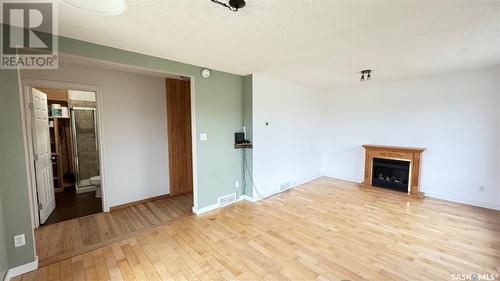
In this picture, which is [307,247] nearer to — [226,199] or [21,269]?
[226,199]

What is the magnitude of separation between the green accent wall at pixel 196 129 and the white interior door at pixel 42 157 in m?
1.15

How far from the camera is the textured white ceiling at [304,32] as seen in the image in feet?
5.35

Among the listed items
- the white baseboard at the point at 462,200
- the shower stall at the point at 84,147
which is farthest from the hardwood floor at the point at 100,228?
the white baseboard at the point at 462,200

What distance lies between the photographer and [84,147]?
4871 millimetres

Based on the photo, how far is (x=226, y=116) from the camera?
3.69 meters

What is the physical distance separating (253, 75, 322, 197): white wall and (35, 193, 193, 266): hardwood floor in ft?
5.26

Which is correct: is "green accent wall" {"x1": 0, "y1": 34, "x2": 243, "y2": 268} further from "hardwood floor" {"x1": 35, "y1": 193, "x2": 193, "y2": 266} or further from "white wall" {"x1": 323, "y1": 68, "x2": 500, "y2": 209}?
"white wall" {"x1": 323, "y1": 68, "x2": 500, "y2": 209}

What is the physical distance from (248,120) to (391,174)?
130 inches

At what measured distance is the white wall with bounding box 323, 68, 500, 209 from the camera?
3541 millimetres

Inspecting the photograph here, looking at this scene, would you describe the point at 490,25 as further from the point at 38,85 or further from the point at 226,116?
the point at 38,85

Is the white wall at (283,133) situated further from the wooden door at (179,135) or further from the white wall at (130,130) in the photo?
the white wall at (130,130)

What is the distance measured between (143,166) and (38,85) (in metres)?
1.83

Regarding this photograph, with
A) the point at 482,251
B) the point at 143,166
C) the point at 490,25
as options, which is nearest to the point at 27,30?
the point at 143,166

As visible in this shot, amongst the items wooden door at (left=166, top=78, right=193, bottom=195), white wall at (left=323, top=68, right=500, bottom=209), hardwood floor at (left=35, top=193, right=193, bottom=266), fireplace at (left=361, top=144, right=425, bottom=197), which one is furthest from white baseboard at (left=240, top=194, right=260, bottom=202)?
white wall at (left=323, top=68, right=500, bottom=209)
